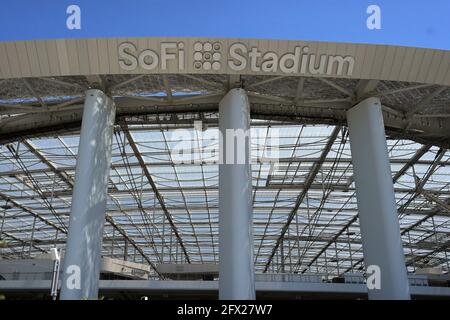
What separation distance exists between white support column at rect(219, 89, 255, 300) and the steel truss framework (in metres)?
1.61

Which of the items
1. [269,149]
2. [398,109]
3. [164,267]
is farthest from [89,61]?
[164,267]

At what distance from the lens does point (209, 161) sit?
31.8 m

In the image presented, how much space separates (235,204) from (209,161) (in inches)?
612

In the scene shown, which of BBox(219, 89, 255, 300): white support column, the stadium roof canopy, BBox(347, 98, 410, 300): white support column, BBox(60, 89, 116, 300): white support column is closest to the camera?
BBox(60, 89, 116, 300): white support column

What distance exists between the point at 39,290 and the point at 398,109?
2564cm

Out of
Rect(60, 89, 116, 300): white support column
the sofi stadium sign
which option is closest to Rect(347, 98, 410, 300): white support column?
the sofi stadium sign

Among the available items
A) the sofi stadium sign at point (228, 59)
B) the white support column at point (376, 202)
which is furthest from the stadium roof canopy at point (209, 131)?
the white support column at point (376, 202)

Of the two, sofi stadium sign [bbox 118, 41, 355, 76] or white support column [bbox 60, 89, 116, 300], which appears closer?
white support column [bbox 60, 89, 116, 300]

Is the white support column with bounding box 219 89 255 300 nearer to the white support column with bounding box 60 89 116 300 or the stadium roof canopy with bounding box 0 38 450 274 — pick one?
the stadium roof canopy with bounding box 0 38 450 274

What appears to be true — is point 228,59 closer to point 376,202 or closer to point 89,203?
point 89,203

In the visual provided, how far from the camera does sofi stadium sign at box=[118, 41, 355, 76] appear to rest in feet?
51.5

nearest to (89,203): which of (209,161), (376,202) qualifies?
(376,202)

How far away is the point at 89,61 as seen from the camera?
1620 cm
